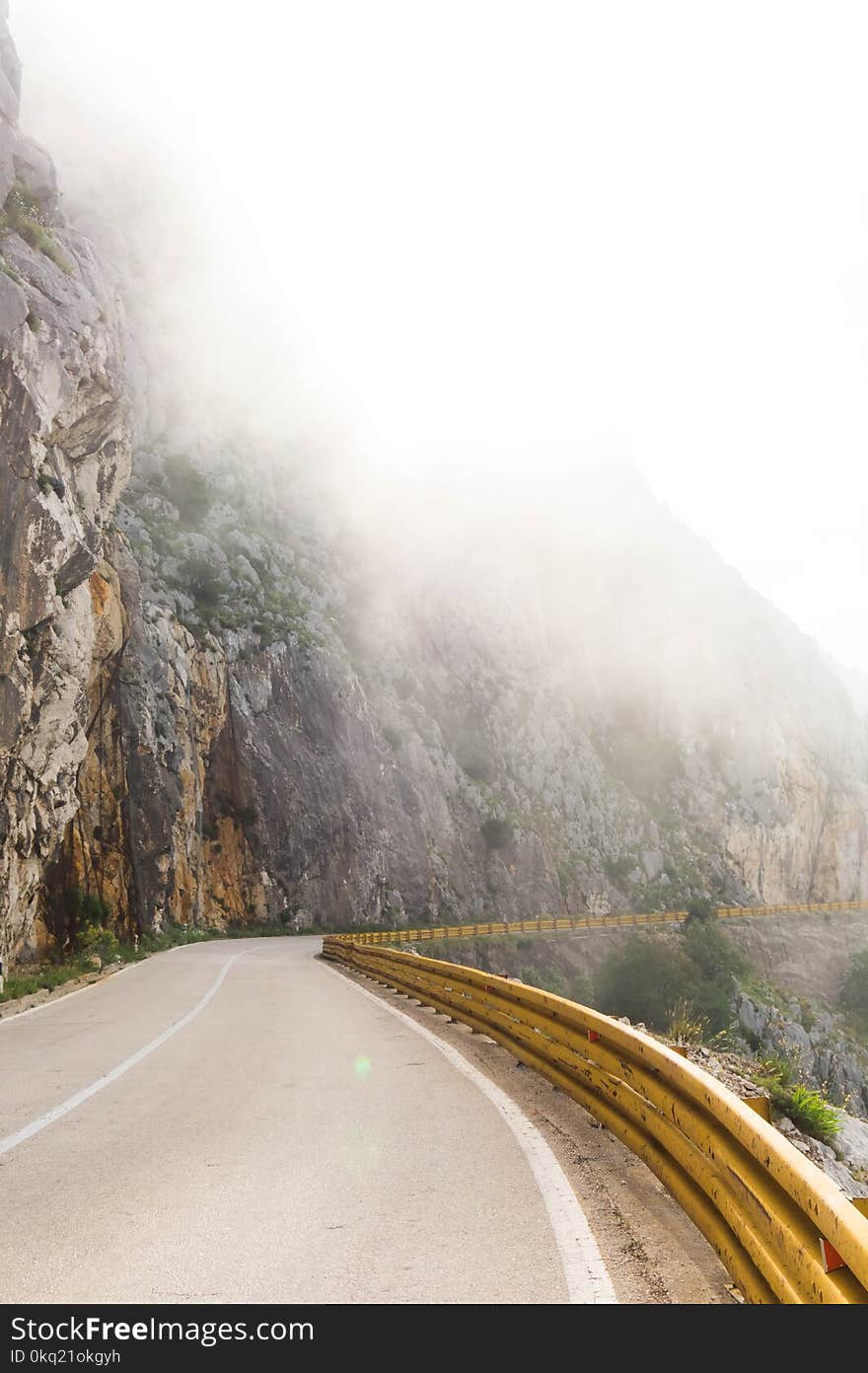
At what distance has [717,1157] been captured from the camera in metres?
3.95

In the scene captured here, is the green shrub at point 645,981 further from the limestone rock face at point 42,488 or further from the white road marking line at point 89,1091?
the white road marking line at point 89,1091

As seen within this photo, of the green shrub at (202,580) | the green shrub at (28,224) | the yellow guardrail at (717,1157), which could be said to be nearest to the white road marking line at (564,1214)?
the yellow guardrail at (717,1157)

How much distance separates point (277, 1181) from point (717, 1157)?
8.41 feet

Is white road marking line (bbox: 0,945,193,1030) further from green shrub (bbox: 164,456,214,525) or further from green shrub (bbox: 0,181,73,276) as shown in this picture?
green shrub (bbox: 164,456,214,525)

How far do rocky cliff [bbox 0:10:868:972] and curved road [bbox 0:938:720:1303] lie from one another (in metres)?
12.8

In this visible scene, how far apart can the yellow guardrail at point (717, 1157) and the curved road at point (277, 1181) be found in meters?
0.58

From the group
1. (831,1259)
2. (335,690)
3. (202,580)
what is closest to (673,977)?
(335,690)

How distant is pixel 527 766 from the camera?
73500 millimetres

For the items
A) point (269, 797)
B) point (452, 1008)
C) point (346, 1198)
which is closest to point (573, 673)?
point (269, 797)

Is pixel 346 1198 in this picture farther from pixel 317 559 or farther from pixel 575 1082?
pixel 317 559

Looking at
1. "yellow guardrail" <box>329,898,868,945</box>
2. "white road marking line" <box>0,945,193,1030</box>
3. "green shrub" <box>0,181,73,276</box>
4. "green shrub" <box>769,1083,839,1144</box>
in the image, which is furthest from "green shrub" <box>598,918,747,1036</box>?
"green shrub" <box>0,181,73,276</box>

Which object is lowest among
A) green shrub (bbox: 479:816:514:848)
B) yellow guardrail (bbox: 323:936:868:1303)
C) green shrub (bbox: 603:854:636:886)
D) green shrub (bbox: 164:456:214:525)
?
yellow guardrail (bbox: 323:936:868:1303)

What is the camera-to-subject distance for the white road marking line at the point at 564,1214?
3391 millimetres

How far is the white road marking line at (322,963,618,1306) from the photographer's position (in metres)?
3.39
